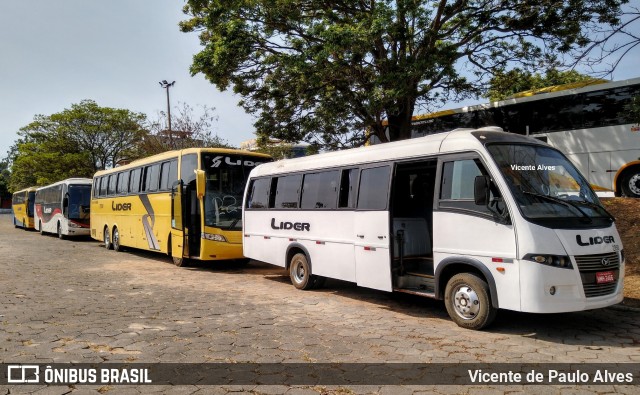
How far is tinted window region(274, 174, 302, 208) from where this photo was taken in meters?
10.1

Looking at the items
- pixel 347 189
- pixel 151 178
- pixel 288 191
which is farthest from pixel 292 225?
pixel 151 178

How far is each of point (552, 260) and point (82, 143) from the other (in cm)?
4572

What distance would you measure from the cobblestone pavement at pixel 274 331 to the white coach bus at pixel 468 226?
0.53m

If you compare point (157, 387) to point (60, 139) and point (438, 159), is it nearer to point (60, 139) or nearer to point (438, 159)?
point (438, 159)

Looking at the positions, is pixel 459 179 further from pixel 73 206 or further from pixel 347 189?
pixel 73 206

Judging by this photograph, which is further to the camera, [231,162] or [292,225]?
[231,162]

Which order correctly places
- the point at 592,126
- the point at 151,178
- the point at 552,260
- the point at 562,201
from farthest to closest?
the point at 151,178, the point at 592,126, the point at 562,201, the point at 552,260

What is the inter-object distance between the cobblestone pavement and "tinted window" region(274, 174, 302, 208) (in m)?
1.83

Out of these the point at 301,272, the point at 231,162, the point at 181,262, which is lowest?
the point at 181,262

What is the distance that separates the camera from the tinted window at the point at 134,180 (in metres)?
16.4

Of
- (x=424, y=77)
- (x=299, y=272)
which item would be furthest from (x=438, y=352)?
(x=424, y=77)

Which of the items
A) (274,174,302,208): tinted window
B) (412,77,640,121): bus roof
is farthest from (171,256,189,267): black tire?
(412,77,640,121): bus roof

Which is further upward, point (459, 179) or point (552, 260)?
point (459, 179)

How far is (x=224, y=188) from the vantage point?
42.5ft
